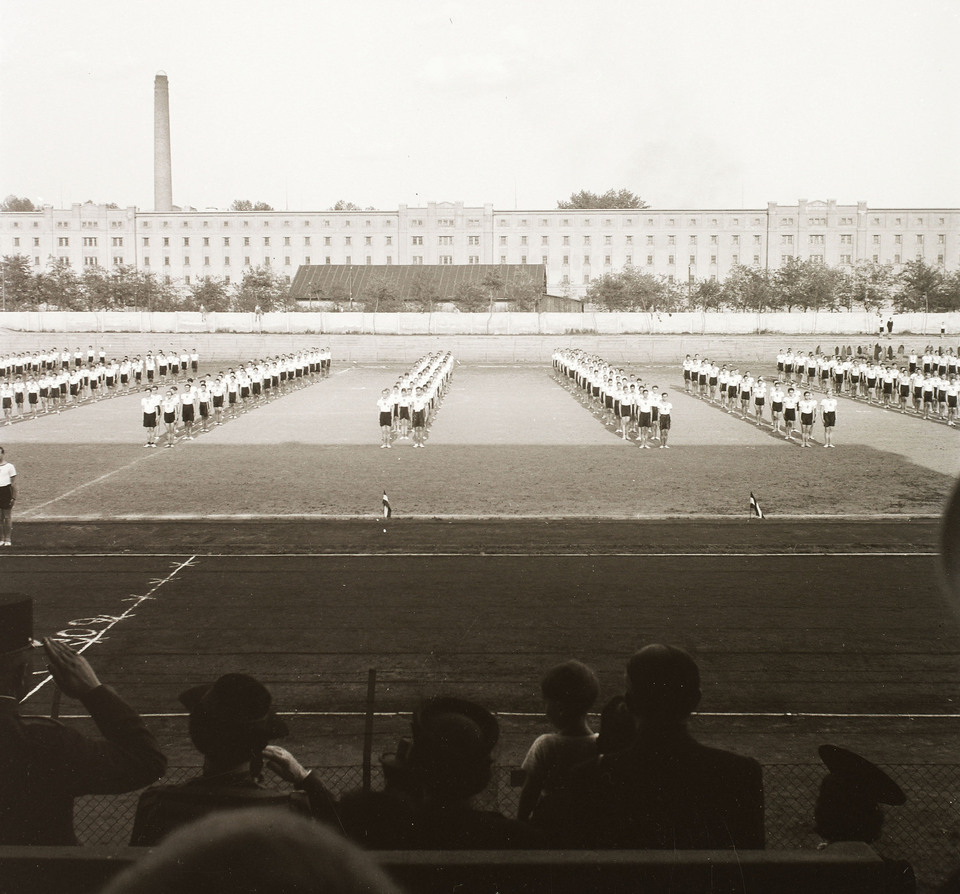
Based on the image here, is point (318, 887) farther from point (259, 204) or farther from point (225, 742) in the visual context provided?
point (259, 204)

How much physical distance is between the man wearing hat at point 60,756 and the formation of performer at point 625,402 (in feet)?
68.8

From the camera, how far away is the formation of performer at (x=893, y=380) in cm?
3119

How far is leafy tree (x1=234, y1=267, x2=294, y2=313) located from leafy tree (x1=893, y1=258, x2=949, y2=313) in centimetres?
4730

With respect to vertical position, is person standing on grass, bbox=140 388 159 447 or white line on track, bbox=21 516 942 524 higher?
person standing on grass, bbox=140 388 159 447

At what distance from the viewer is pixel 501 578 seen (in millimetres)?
12344

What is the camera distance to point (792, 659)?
30.4 feet

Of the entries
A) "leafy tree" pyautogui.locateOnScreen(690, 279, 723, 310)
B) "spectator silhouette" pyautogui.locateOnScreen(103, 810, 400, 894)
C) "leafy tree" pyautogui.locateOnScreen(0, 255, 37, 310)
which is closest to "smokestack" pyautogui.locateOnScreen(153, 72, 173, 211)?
"leafy tree" pyautogui.locateOnScreen(0, 255, 37, 310)

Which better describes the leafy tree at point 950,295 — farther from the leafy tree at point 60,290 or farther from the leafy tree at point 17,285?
the leafy tree at point 17,285

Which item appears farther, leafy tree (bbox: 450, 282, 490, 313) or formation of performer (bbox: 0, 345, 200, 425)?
leafy tree (bbox: 450, 282, 490, 313)

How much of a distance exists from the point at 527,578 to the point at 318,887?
11103 mm

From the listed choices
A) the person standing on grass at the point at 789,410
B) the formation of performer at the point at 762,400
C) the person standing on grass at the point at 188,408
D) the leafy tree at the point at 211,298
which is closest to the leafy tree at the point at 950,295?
the formation of performer at the point at 762,400

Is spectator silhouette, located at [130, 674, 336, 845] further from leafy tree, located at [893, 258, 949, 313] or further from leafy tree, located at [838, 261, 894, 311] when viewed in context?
leafy tree, located at [838, 261, 894, 311]

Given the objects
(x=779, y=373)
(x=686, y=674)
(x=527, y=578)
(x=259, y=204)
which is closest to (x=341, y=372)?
(x=779, y=373)

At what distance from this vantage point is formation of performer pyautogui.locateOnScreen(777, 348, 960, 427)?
31188 millimetres
